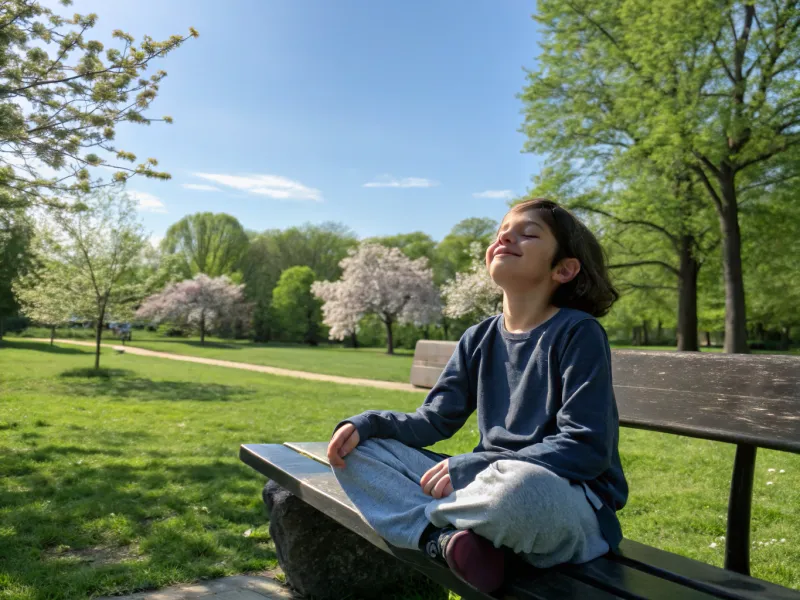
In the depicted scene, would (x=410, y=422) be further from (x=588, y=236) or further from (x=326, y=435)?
(x=326, y=435)

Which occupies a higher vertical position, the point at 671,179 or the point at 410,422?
the point at 671,179

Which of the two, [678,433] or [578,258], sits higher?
[578,258]

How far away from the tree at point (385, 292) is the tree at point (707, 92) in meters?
21.3

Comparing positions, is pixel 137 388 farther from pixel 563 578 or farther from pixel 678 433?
pixel 563 578

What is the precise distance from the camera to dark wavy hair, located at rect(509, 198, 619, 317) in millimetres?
2131

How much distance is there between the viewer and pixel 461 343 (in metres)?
2.32

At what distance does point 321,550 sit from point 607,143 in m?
18.9

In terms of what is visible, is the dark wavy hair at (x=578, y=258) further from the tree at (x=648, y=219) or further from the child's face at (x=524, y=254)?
the tree at (x=648, y=219)

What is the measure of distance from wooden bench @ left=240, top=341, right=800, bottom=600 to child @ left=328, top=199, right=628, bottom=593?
8cm

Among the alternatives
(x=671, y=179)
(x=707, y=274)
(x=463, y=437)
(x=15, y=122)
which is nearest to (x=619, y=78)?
(x=671, y=179)

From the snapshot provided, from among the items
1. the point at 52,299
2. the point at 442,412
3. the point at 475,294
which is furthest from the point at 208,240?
the point at 442,412

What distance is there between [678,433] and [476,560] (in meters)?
1.32

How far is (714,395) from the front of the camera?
2404mm

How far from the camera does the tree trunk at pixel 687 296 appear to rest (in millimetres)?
19328
